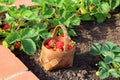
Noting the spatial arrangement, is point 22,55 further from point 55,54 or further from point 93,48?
point 93,48

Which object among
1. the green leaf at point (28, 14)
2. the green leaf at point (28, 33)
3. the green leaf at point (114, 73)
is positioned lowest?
the green leaf at point (114, 73)

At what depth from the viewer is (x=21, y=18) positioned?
100 inches

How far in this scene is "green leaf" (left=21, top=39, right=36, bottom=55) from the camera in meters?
2.31

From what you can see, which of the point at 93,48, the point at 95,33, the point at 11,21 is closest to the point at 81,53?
the point at 93,48

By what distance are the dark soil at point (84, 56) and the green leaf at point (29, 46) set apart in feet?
0.30

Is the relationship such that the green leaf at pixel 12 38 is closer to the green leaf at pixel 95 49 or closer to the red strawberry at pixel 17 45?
the red strawberry at pixel 17 45

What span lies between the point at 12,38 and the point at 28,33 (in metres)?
0.11

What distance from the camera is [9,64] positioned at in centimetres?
224

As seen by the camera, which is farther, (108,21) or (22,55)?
(108,21)

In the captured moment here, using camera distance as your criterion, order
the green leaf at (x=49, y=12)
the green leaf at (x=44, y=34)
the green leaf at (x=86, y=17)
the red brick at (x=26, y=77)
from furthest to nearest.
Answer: the green leaf at (x=86, y=17)
the green leaf at (x=49, y=12)
the green leaf at (x=44, y=34)
the red brick at (x=26, y=77)

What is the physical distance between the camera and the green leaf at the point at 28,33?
2398mm

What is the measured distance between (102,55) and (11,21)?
2.18 ft

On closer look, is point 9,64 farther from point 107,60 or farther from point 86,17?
point 86,17

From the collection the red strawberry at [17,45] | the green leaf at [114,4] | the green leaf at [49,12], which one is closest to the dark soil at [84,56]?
the red strawberry at [17,45]
